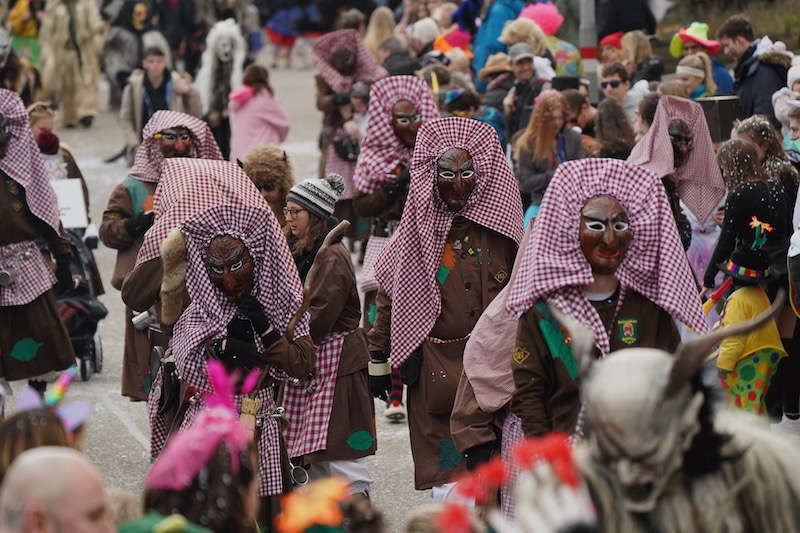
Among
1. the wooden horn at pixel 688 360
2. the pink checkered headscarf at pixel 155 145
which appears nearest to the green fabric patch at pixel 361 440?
the pink checkered headscarf at pixel 155 145

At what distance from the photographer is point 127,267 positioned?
8.42 m

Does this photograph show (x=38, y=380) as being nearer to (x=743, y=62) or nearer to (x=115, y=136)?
(x=743, y=62)

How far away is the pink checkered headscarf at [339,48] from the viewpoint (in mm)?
13359

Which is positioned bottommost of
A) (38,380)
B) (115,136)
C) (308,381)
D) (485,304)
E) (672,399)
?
(115,136)

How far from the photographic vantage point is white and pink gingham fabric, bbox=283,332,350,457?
6.93 meters

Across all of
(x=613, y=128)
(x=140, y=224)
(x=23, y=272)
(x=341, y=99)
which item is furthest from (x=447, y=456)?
(x=341, y=99)

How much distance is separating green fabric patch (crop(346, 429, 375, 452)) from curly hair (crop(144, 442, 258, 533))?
3156 mm

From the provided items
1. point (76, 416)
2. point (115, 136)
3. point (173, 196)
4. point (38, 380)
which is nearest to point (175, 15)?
point (115, 136)

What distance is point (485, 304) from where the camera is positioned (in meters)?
6.88

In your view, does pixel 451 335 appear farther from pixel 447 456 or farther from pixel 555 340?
pixel 555 340

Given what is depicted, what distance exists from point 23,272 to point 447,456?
293 cm

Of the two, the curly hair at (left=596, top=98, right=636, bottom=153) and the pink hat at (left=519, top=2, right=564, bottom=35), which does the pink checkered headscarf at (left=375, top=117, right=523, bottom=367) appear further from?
the pink hat at (left=519, top=2, right=564, bottom=35)

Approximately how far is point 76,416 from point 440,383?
10.2 ft

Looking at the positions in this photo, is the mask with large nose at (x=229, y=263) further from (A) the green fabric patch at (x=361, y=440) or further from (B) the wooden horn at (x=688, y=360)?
(B) the wooden horn at (x=688, y=360)
